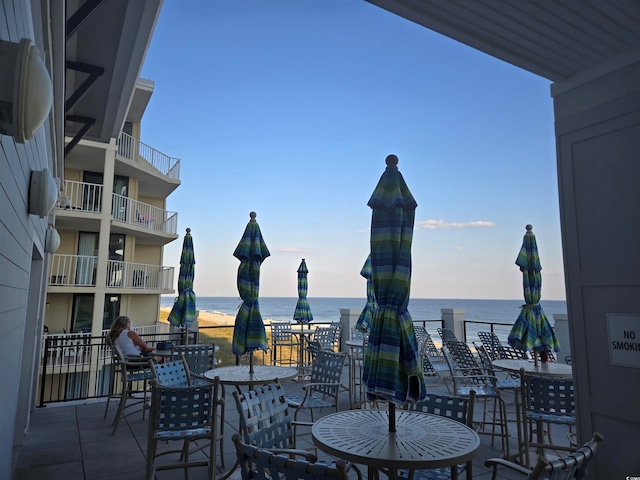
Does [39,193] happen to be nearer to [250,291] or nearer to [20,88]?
[20,88]

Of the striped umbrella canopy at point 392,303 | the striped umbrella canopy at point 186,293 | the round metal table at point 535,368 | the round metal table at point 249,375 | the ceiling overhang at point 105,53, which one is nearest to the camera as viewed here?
the striped umbrella canopy at point 392,303

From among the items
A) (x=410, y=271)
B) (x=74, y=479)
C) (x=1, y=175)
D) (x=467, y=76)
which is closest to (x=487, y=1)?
(x=410, y=271)

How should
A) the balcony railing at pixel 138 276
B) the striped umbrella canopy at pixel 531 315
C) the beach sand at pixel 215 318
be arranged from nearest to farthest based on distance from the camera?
the striped umbrella canopy at pixel 531 315, the balcony railing at pixel 138 276, the beach sand at pixel 215 318

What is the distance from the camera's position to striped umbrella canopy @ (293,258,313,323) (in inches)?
392

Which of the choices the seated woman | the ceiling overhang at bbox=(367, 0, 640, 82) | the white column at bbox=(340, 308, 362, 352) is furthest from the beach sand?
the ceiling overhang at bbox=(367, 0, 640, 82)

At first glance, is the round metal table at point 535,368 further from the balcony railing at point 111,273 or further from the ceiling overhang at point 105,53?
the balcony railing at point 111,273

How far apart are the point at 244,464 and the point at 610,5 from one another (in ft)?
9.75

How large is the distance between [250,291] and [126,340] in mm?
2424

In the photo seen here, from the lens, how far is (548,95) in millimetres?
2982

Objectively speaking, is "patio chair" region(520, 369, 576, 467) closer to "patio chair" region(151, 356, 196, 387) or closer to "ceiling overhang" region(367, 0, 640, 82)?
"ceiling overhang" region(367, 0, 640, 82)

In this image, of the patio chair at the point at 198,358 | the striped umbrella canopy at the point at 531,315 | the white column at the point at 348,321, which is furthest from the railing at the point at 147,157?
the striped umbrella canopy at the point at 531,315

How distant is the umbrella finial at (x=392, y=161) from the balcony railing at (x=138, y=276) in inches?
519

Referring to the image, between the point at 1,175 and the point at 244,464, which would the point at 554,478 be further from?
the point at 1,175

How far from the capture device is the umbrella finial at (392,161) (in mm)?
2727
